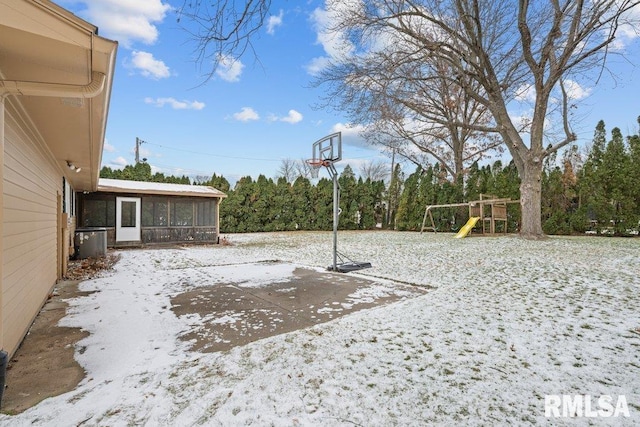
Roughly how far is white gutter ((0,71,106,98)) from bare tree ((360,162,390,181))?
34.9 meters

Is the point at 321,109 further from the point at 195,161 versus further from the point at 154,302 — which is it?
the point at 195,161

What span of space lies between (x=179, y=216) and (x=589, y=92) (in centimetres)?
1450

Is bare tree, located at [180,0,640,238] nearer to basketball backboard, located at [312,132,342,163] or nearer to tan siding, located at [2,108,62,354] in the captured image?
basketball backboard, located at [312,132,342,163]

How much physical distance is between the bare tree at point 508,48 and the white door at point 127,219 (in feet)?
27.9

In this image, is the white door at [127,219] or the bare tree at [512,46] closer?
the bare tree at [512,46]

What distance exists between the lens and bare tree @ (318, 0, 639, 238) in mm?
8984

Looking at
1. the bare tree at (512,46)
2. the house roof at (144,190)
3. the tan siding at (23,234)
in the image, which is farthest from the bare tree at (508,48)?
the tan siding at (23,234)

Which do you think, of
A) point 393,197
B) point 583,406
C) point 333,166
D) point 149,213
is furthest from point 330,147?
point 393,197

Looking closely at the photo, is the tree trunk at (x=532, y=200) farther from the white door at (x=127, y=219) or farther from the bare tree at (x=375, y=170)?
the bare tree at (x=375, y=170)

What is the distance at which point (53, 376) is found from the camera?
2297mm

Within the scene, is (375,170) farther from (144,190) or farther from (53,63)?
(53,63)

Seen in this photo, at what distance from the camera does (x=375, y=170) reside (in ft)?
122

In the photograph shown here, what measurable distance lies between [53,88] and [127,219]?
10.0m

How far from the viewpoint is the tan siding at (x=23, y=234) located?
2.58 meters
